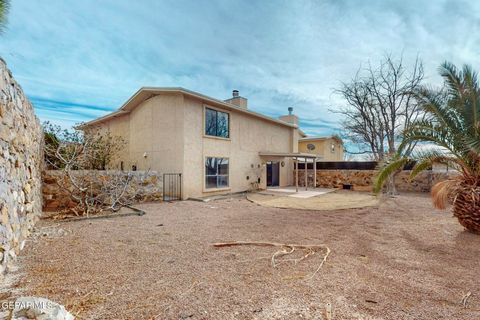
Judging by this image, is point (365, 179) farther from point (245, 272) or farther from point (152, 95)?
point (245, 272)

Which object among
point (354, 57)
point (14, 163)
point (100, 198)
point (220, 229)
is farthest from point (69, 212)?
point (354, 57)

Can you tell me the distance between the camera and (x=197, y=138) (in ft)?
40.5

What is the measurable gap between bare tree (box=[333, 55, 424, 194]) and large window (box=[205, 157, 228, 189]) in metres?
9.55

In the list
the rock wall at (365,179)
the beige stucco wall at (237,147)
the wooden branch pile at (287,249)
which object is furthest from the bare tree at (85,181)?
the rock wall at (365,179)

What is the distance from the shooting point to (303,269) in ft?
12.3

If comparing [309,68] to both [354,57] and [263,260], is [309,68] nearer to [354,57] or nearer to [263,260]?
[354,57]

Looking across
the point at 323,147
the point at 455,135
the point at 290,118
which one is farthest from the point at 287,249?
the point at 323,147

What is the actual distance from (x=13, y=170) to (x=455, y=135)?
9251 mm

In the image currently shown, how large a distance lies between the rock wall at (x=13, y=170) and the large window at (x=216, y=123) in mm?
8151

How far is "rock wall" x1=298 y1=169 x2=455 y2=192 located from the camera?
14969 millimetres

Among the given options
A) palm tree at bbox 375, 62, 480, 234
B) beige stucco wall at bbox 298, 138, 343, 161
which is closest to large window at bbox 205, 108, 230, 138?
palm tree at bbox 375, 62, 480, 234

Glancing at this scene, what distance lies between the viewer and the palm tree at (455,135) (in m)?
5.54

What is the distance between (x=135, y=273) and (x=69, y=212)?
568cm

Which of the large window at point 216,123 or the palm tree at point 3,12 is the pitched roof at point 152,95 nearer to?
the large window at point 216,123
